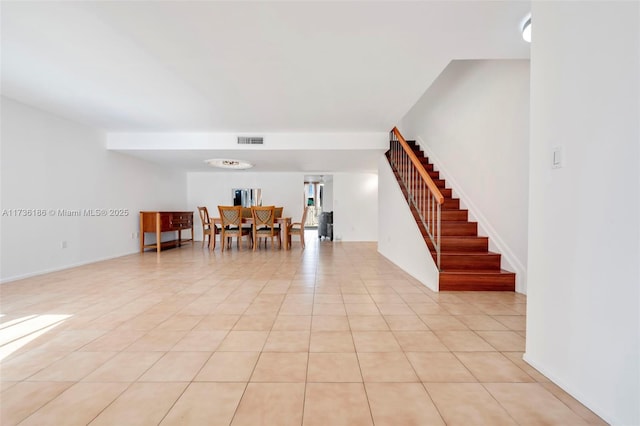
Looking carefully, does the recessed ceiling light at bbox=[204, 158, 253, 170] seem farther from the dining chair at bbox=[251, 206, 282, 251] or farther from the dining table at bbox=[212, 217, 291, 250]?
the dining table at bbox=[212, 217, 291, 250]

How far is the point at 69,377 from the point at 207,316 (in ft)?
2.97

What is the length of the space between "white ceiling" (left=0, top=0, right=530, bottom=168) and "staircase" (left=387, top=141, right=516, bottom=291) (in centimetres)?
184

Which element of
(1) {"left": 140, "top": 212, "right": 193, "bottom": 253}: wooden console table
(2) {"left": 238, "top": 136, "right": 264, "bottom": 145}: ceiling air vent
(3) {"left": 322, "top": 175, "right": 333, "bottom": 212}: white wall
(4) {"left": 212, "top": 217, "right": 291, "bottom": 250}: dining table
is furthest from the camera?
(3) {"left": 322, "top": 175, "right": 333, "bottom": 212}: white wall

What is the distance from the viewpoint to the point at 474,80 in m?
3.78

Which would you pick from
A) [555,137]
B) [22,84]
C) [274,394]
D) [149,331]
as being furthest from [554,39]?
[22,84]

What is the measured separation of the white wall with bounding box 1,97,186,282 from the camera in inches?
136

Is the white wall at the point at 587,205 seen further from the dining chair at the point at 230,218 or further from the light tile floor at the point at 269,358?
the dining chair at the point at 230,218

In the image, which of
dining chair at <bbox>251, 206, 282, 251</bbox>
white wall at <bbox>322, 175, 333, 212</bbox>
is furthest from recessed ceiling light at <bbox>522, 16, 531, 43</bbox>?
white wall at <bbox>322, 175, 333, 212</bbox>

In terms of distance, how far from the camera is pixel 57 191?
4035 millimetres

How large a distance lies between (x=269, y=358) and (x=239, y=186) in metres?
7.32

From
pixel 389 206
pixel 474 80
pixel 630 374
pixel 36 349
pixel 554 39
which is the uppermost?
pixel 474 80

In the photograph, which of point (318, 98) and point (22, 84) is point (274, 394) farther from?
point (22, 84)

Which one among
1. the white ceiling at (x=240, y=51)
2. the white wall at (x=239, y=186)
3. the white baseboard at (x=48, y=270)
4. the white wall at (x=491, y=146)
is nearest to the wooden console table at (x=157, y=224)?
the white baseboard at (x=48, y=270)

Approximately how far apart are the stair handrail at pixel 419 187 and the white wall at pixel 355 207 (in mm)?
2954
